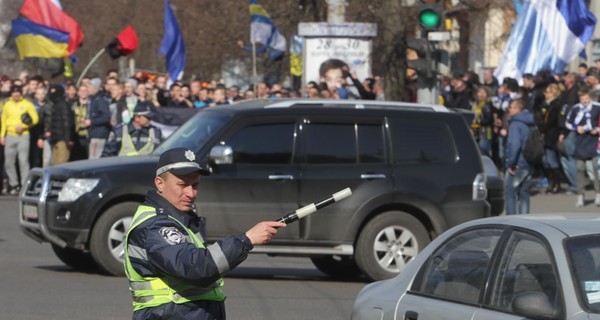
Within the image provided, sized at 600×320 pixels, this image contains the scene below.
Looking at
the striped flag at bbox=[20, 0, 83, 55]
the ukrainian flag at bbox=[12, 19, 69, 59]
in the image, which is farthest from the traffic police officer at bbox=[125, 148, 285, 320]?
the striped flag at bbox=[20, 0, 83, 55]

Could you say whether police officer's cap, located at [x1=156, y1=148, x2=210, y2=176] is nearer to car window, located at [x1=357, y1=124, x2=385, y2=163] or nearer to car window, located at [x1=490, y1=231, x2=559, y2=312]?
car window, located at [x1=490, y1=231, x2=559, y2=312]

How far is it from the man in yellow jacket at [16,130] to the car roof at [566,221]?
57.6ft

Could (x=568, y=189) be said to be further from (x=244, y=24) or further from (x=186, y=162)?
(x=244, y=24)

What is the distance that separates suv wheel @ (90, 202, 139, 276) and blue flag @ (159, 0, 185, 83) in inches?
720

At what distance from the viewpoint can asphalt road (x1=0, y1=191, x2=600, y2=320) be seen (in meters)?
11.4

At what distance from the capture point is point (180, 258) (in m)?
5.69

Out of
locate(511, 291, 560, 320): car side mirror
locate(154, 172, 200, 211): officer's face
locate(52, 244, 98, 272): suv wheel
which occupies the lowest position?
locate(52, 244, 98, 272): suv wheel

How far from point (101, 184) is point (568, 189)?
12.8m

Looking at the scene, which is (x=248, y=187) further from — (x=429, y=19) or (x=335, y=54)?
(x=335, y=54)

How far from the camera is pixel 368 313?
7.45 metres

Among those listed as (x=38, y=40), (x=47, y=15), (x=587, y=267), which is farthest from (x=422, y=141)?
(x=47, y=15)

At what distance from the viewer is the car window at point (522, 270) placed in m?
6.39

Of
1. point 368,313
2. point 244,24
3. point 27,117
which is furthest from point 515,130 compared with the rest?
point 244,24

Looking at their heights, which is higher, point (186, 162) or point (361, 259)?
point (186, 162)
